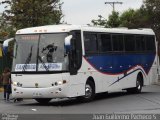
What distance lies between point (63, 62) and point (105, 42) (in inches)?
159

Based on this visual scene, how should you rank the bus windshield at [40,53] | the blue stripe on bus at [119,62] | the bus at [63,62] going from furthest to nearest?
the blue stripe on bus at [119,62] < the bus windshield at [40,53] < the bus at [63,62]

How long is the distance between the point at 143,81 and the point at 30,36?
8.89m

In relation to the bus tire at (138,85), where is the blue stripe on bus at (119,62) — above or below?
above

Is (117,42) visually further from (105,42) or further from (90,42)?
(90,42)

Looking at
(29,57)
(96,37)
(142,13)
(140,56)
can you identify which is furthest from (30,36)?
(142,13)

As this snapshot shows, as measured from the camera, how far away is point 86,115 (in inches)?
667

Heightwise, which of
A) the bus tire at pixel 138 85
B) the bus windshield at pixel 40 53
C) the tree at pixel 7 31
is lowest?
the bus tire at pixel 138 85

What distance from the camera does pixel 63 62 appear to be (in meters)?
21.4

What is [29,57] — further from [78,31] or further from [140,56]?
[140,56]

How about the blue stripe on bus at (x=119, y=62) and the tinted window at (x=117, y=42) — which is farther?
the tinted window at (x=117, y=42)

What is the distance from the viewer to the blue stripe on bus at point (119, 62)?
78.7 feet

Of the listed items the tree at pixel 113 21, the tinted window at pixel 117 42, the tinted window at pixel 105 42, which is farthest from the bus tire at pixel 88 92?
the tree at pixel 113 21

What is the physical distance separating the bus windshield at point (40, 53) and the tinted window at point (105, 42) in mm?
3239

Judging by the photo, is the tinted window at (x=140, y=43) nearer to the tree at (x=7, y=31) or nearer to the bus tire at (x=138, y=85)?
the bus tire at (x=138, y=85)
